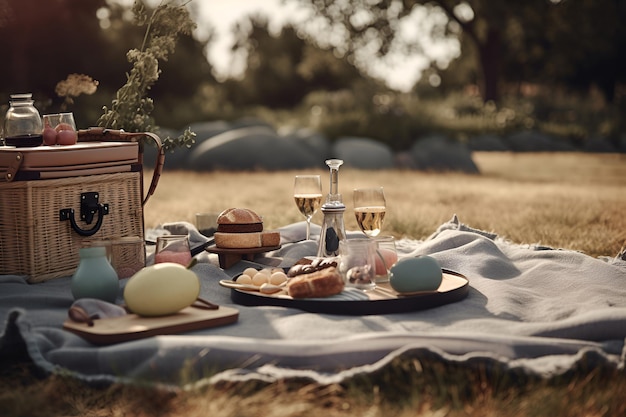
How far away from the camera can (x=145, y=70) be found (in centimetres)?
492

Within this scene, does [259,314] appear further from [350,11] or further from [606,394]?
[350,11]

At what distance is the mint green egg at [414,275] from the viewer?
3.13m

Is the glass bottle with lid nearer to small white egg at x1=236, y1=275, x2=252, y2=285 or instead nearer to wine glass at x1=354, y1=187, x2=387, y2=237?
small white egg at x1=236, y1=275, x2=252, y2=285

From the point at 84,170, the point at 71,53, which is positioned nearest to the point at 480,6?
the point at 71,53

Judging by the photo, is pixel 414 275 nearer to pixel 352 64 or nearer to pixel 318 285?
pixel 318 285

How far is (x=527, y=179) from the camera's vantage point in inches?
476

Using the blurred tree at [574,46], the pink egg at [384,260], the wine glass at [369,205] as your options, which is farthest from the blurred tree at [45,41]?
the pink egg at [384,260]

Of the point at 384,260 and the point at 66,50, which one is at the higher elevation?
the point at 66,50

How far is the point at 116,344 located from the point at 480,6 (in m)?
18.2

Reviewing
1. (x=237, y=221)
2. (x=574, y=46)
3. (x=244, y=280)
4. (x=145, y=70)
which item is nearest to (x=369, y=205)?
(x=244, y=280)

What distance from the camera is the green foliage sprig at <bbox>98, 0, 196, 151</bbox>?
4.89 meters

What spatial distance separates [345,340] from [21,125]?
2.40 m

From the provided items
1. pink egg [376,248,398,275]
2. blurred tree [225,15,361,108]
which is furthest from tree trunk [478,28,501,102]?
pink egg [376,248,398,275]

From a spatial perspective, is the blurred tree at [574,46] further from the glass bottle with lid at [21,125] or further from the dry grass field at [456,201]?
the glass bottle with lid at [21,125]
